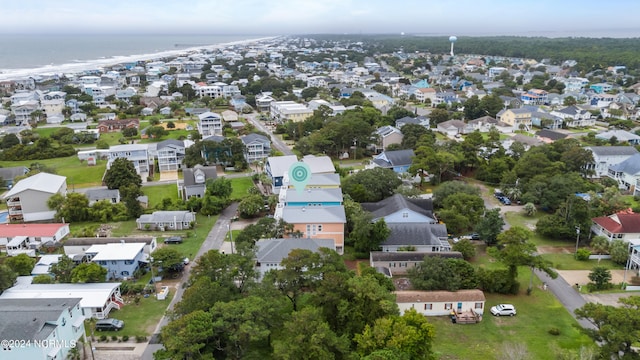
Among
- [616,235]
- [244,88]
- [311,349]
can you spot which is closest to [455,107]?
[244,88]

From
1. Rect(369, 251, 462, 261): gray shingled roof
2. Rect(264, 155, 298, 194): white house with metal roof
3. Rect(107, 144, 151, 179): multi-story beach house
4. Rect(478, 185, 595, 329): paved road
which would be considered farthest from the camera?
Rect(107, 144, 151, 179): multi-story beach house

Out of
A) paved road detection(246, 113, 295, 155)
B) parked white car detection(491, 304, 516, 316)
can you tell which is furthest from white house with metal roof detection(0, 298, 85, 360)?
paved road detection(246, 113, 295, 155)

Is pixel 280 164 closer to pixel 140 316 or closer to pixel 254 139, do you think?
pixel 254 139

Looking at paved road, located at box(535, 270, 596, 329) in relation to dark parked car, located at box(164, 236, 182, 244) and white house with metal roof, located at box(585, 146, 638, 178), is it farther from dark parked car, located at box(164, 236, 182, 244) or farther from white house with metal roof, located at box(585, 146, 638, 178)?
dark parked car, located at box(164, 236, 182, 244)

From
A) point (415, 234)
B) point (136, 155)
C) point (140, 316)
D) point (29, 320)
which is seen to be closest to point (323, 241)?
point (415, 234)

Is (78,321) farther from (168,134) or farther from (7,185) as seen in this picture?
(168,134)

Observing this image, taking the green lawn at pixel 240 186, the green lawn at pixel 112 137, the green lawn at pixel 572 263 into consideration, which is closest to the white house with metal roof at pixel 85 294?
the green lawn at pixel 240 186
